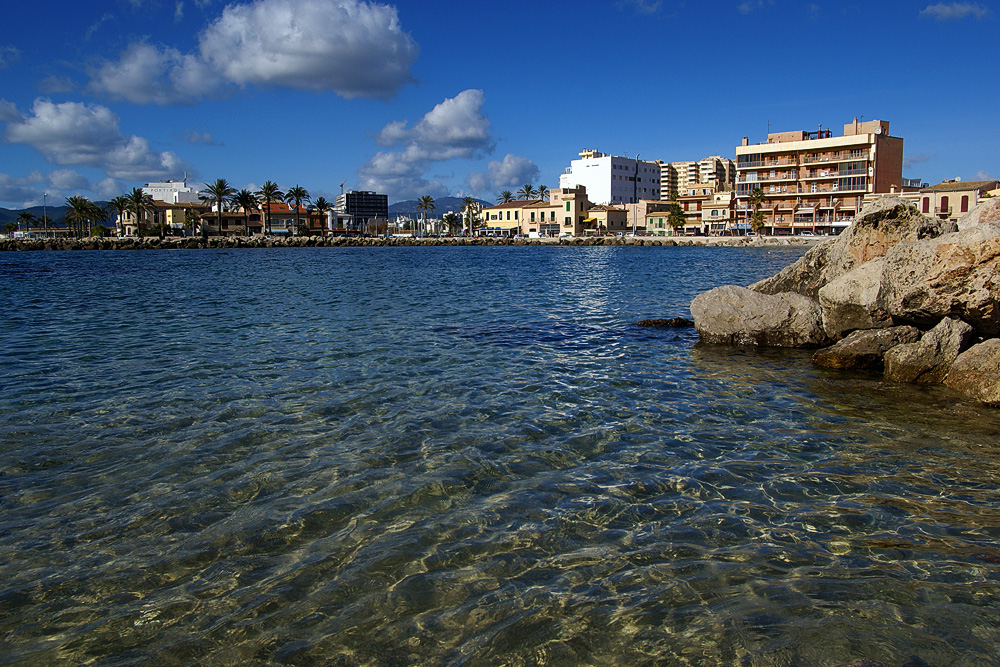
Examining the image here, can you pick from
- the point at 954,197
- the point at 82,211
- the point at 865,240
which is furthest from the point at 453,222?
the point at 865,240

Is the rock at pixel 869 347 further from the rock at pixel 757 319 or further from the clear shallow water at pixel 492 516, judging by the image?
the rock at pixel 757 319

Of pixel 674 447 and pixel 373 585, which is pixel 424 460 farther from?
pixel 674 447

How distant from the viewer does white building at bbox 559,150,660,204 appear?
151762mm

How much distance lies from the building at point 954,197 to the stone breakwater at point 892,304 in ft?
216

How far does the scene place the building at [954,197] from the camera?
67.1m

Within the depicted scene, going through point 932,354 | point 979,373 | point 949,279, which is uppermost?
point 949,279

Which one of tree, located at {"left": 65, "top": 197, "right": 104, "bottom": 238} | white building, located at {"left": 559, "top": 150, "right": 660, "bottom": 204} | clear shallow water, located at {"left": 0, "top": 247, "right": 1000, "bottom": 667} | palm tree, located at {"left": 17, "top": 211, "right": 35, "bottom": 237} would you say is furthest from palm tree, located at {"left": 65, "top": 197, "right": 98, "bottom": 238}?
clear shallow water, located at {"left": 0, "top": 247, "right": 1000, "bottom": 667}

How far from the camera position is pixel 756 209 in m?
100

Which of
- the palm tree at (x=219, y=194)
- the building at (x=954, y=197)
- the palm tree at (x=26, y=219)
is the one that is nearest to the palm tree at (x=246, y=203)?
the palm tree at (x=219, y=194)

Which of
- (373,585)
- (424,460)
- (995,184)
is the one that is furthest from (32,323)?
(995,184)

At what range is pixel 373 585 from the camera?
437 cm

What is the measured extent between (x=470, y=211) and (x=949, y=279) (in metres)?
147

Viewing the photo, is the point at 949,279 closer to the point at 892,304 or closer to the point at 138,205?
the point at 892,304

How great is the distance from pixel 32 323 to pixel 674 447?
1884 cm
